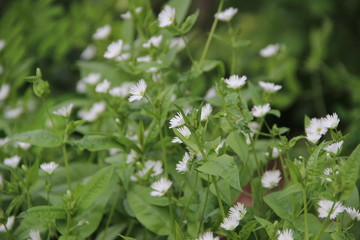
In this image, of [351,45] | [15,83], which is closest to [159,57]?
[15,83]

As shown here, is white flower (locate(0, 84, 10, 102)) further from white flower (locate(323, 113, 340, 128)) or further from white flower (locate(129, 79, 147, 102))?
white flower (locate(323, 113, 340, 128))

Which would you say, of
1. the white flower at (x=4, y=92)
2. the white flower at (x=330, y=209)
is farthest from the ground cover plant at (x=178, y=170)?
the white flower at (x=4, y=92)

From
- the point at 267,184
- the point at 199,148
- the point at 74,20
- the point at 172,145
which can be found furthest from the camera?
the point at 74,20

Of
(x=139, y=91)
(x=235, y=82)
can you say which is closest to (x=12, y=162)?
(x=139, y=91)

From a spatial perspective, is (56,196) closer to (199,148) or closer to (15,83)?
(199,148)

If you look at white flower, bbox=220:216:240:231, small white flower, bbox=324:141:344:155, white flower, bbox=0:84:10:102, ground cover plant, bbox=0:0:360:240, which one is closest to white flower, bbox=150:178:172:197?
ground cover plant, bbox=0:0:360:240

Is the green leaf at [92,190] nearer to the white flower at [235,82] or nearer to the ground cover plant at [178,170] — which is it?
the ground cover plant at [178,170]

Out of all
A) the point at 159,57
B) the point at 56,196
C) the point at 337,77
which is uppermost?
the point at 159,57
